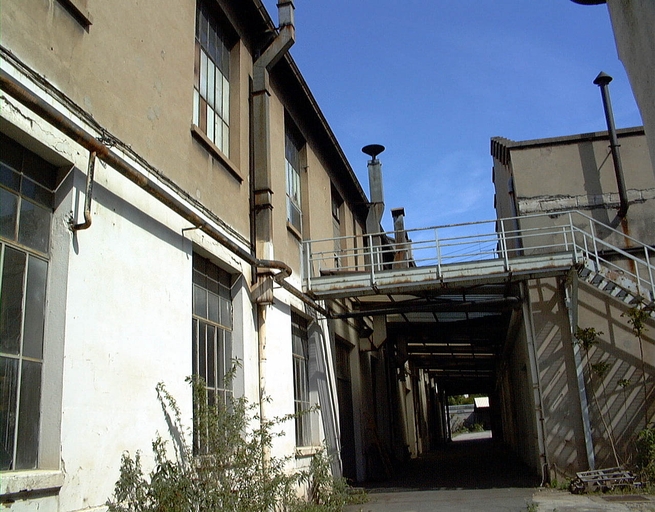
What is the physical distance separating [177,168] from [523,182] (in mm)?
8698

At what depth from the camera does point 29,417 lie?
4820 mm

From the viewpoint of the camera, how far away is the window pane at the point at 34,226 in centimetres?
506

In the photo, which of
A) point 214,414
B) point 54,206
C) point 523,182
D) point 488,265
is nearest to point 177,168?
point 54,206

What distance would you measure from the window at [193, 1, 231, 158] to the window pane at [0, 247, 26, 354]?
12.8ft

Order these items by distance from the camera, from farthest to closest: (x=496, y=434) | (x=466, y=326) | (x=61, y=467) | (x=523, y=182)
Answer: (x=496, y=434) < (x=466, y=326) < (x=523, y=182) < (x=61, y=467)

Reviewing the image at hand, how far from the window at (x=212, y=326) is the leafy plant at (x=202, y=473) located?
38cm

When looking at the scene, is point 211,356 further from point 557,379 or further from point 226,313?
point 557,379

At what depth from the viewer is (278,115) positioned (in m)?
11.8

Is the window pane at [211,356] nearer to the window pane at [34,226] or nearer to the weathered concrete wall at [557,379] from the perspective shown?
the window pane at [34,226]

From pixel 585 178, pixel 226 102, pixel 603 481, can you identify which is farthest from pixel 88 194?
pixel 585 178

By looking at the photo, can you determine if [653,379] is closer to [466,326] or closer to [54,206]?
[466,326]

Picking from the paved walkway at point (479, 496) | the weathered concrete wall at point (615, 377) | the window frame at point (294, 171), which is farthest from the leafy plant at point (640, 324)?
the window frame at point (294, 171)

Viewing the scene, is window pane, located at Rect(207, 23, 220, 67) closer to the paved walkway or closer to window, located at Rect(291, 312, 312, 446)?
window, located at Rect(291, 312, 312, 446)

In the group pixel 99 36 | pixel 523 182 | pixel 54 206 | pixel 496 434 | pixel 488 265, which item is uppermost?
pixel 523 182
